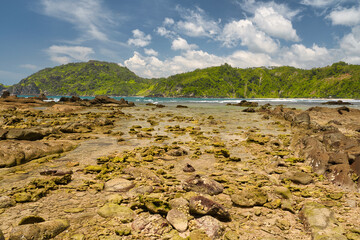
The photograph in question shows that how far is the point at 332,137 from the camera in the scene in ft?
32.5

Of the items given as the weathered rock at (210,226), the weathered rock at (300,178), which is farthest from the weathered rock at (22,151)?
the weathered rock at (300,178)

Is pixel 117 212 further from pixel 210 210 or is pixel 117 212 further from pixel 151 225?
pixel 210 210

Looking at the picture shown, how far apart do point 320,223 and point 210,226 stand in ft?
8.31

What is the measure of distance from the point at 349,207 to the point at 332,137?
21.2 ft

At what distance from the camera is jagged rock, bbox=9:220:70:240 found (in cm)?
346

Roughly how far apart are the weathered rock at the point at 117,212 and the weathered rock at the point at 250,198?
2.99 m

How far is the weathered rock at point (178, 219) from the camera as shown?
4.08m

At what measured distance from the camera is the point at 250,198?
528 centimetres

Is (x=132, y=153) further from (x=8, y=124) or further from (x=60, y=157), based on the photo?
(x=8, y=124)

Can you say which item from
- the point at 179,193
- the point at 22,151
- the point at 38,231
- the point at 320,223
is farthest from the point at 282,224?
the point at 22,151

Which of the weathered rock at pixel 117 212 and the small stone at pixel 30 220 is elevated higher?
the small stone at pixel 30 220

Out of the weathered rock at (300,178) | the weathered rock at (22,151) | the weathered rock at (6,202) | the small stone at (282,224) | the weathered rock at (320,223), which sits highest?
the weathered rock at (22,151)

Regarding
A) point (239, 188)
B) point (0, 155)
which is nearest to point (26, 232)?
point (239, 188)

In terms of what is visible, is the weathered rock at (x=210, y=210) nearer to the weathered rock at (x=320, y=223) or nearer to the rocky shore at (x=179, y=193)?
the rocky shore at (x=179, y=193)
